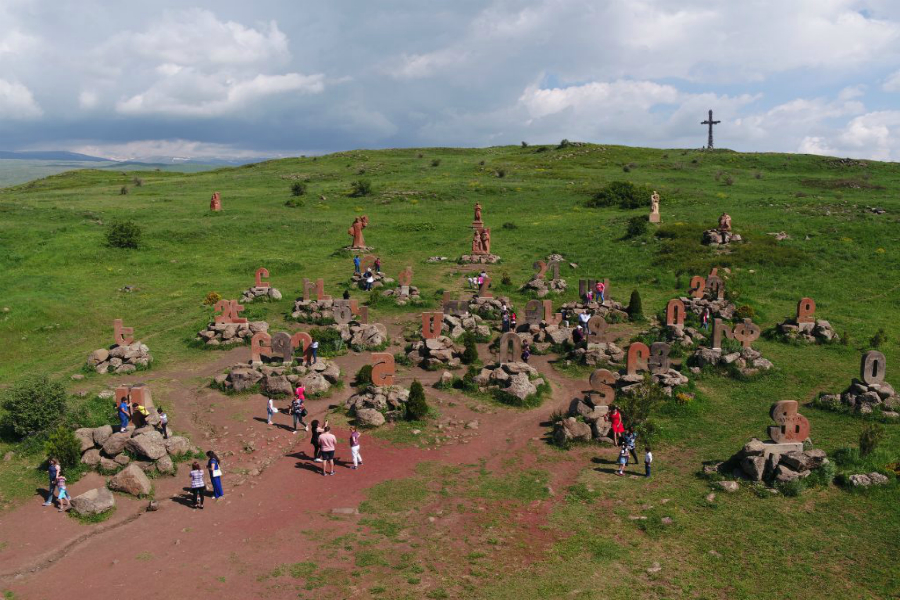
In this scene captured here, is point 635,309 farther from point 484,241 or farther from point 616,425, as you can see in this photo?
point 484,241

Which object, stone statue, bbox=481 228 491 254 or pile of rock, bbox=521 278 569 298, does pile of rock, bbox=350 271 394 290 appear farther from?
stone statue, bbox=481 228 491 254

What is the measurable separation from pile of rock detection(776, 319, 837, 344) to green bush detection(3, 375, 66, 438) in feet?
118

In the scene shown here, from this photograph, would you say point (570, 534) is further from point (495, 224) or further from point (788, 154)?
point (788, 154)

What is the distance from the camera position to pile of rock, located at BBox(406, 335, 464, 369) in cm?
3184

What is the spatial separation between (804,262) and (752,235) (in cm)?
638

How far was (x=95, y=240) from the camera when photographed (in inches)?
2319

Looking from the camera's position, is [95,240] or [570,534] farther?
[95,240]

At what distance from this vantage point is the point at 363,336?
35.1m

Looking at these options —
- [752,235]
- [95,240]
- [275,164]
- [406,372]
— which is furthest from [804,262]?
[275,164]

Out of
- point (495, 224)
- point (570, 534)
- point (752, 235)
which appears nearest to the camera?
point (570, 534)

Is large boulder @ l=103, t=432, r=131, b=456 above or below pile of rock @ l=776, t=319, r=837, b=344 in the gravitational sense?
below

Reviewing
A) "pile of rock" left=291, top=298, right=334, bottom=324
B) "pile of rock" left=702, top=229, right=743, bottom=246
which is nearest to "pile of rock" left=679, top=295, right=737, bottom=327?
"pile of rock" left=702, top=229, right=743, bottom=246

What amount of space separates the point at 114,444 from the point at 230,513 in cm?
552

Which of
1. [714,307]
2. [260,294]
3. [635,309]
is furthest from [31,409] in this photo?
[714,307]
